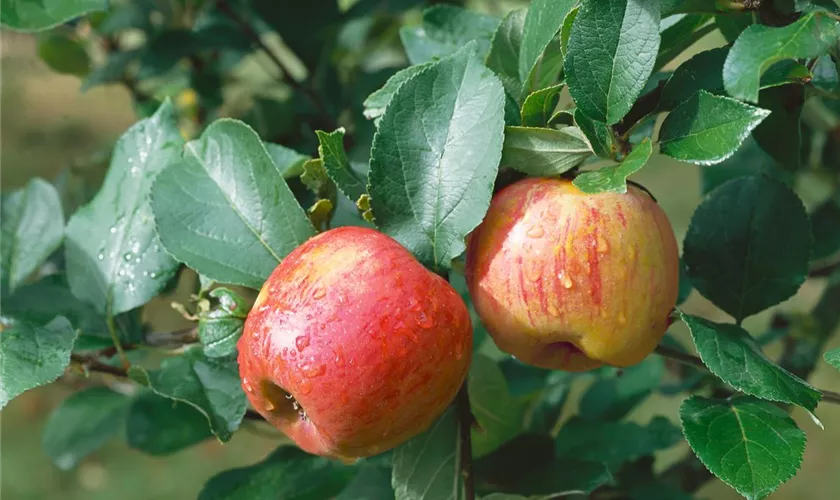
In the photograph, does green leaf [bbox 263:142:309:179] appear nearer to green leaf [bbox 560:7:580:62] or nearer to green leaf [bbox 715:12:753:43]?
green leaf [bbox 560:7:580:62]

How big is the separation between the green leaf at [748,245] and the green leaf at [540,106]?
183mm

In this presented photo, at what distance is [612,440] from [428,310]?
1.23 feet

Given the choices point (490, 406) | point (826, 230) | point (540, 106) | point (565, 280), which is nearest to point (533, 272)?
point (565, 280)

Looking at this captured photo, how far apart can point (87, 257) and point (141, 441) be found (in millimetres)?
226

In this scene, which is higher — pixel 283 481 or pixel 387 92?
pixel 387 92

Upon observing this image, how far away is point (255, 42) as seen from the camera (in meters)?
1.07

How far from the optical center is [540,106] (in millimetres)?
570

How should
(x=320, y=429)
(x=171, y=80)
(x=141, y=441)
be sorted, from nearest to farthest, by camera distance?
1. (x=320, y=429)
2. (x=141, y=441)
3. (x=171, y=80)

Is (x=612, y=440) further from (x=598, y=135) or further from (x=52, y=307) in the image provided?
(x=52, y=307)

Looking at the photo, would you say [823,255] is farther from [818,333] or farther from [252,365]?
[252,365]

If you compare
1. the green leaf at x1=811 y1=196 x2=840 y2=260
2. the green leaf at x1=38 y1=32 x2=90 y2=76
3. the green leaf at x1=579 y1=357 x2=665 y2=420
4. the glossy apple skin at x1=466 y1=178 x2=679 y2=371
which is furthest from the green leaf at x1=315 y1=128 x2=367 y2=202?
the green leaf at x1=38 y1=32 x2=90 y2=76

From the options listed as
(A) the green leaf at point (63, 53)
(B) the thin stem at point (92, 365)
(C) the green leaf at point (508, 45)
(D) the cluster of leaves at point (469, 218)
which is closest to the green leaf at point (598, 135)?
(D) the cluster of leaves at point (469, 218)

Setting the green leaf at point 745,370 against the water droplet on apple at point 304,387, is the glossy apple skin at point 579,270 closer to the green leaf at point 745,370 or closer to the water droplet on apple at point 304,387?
Result: the green leaf at point 745,370

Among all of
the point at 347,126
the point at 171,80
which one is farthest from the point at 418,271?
the point at 171,80
